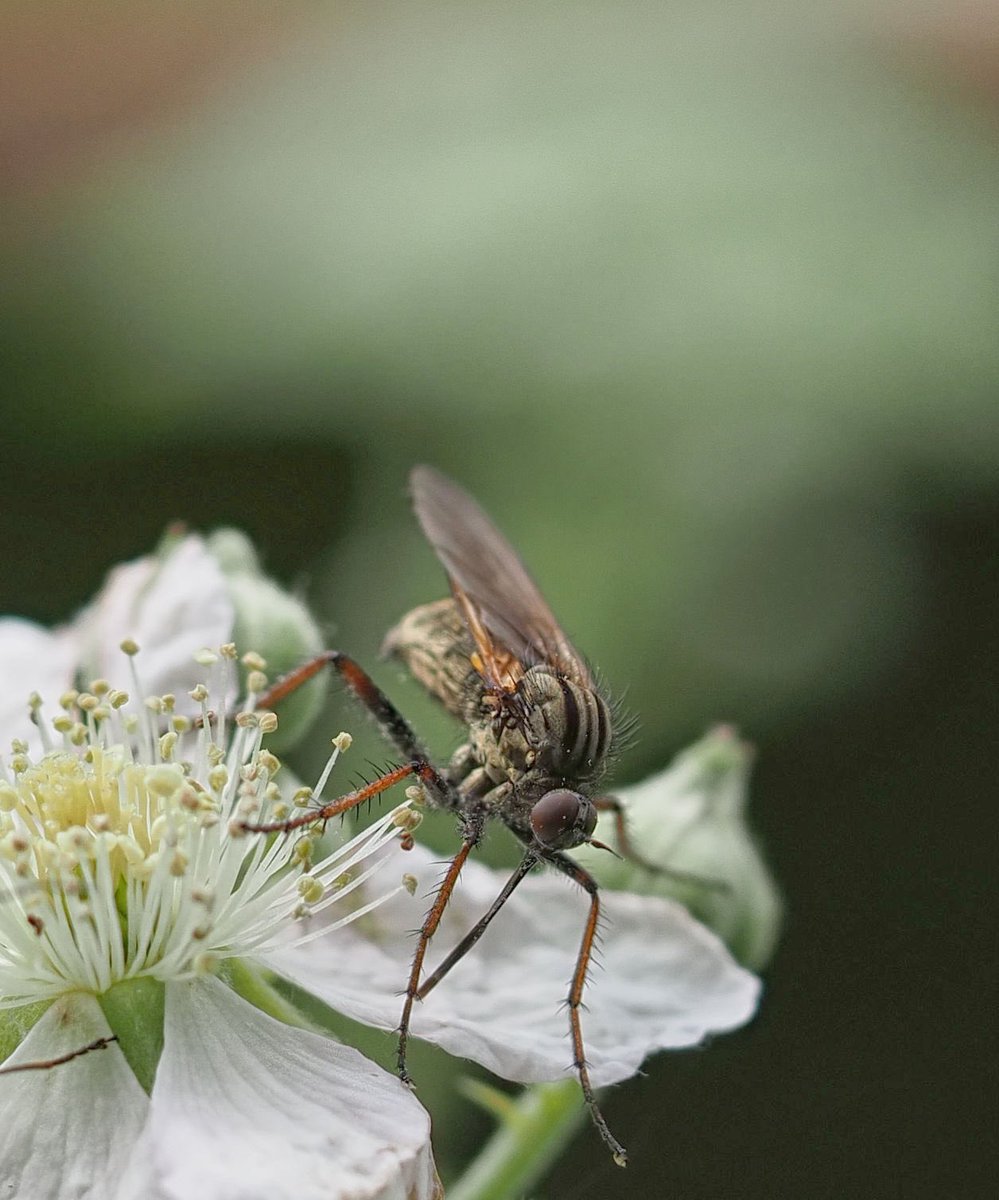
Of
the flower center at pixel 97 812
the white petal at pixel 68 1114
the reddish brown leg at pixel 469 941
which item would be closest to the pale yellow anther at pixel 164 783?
the flower center at pixel 97 812

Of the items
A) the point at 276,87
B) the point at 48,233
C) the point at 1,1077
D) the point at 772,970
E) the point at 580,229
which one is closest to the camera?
the point at 1,1077

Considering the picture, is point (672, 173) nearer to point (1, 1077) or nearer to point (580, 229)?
point (580, 229)

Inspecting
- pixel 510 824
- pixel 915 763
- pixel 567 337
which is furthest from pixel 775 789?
Answer: pixel 510 824

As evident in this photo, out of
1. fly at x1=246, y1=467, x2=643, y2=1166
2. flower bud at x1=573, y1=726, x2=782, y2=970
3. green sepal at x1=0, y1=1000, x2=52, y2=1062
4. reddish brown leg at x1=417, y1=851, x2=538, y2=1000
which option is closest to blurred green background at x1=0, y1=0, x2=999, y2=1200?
flower bud at x1=573, y1=726, x2=782, y2=970

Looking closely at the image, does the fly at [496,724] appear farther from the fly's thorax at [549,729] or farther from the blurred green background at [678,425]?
the blurred green background at [678,425]

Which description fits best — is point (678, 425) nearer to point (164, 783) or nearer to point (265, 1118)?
point (164, 783)
